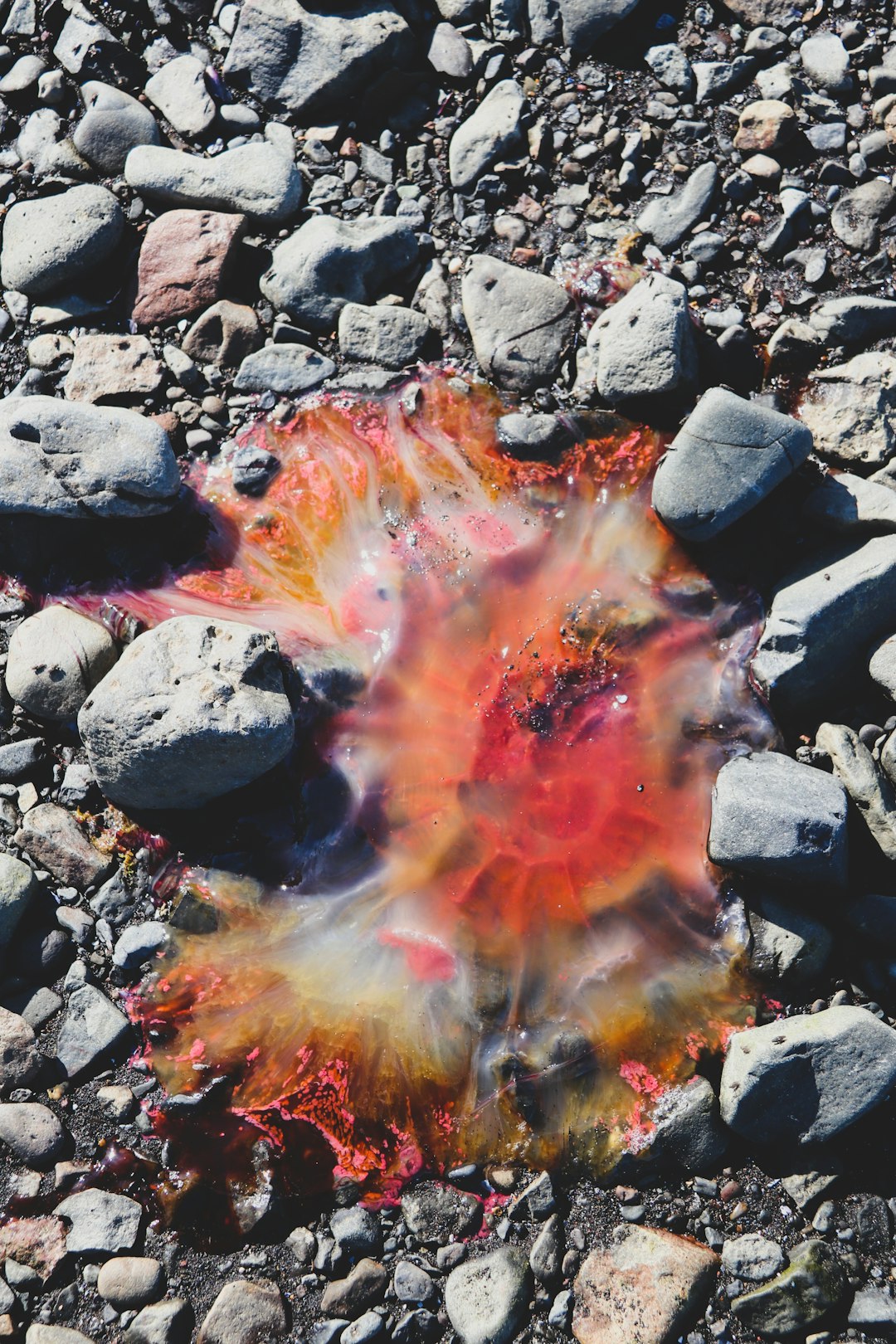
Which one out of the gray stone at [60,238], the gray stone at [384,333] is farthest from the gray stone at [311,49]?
the gray stone at [384,333]

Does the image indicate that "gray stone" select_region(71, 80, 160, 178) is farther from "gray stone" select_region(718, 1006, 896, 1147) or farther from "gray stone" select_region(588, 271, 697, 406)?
"gray stone" select_region(718, 1006, 896, 1147)

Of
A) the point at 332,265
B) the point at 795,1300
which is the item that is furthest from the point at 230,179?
the point at 795,1300

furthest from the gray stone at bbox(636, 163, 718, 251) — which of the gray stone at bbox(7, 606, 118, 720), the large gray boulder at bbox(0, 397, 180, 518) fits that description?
the gray stone at bbox(7, 606, 118, 720)

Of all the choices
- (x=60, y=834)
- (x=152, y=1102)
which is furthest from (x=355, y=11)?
(x=152, y=1102)

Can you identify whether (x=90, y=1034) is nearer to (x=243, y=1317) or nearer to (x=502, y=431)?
(x=243, y=1317)

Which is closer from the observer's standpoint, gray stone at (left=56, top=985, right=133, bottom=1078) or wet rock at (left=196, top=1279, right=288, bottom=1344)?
wet rock at (left=196, top=1279, right=288, bottom=1344)

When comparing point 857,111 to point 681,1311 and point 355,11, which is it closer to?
point 355,11
